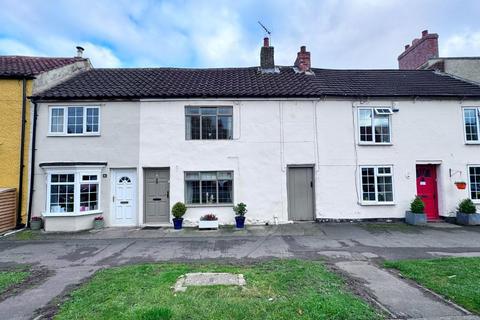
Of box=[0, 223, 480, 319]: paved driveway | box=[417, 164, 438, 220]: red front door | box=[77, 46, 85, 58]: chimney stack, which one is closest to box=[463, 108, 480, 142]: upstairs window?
box=[417, 164, 438, 220]: red front door

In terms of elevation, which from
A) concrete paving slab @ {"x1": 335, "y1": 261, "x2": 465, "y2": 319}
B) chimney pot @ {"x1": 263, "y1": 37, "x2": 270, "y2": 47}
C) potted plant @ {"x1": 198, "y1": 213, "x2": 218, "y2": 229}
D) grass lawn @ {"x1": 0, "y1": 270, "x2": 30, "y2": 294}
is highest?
chimney pot @ {"x1": 263, "y1": 37, "x2": 270, "y2": 47}

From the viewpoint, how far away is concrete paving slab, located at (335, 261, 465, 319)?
441 centimetres

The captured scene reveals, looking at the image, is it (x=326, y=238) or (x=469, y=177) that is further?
(x=469, y=177)

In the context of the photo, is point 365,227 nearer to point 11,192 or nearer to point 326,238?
point 326,238

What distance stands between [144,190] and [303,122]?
8.04 m

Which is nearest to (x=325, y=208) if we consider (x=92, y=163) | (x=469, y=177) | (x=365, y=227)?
(x=365, y=227)

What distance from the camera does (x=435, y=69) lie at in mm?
17031

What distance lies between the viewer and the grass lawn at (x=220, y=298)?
14.0 ft

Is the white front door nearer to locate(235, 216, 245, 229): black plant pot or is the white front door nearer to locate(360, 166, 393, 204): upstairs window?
locate(235, 216, 245, 229): black plant pot

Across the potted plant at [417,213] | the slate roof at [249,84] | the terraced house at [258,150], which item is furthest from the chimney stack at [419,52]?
the potted plant at [417,213]

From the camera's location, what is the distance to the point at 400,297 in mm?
5039

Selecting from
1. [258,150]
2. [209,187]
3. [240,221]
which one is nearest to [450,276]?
[240,221]

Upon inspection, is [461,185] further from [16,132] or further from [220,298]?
[16,132]

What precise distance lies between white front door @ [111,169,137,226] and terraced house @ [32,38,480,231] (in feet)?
0.15
